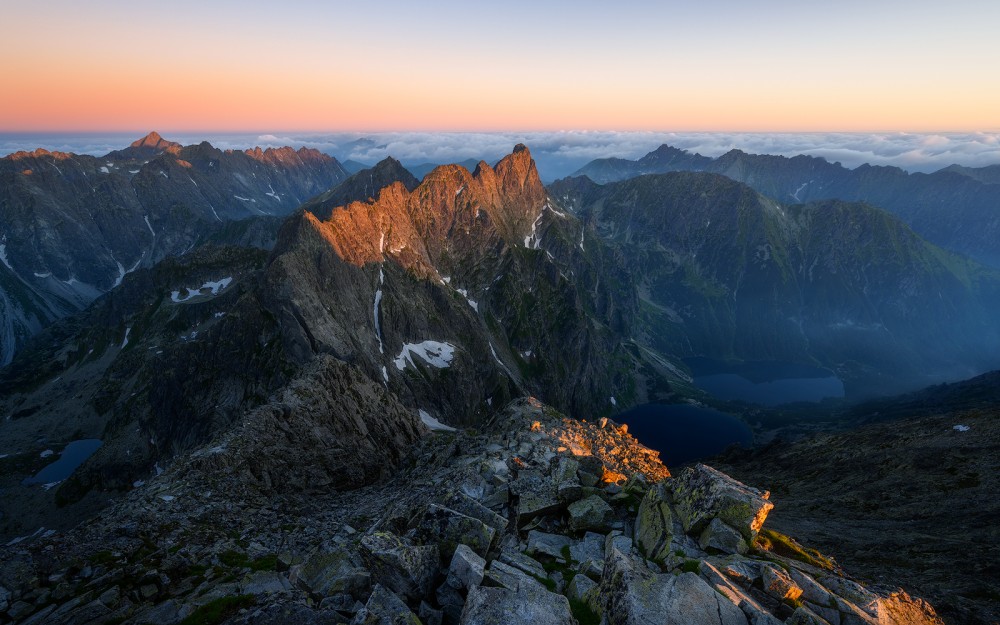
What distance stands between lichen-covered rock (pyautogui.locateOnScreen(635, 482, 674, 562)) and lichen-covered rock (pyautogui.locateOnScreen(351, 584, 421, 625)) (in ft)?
49.6

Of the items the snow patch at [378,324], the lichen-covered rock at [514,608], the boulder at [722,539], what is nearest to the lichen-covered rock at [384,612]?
the lichen-covered rock at [514,608]

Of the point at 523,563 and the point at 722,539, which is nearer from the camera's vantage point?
the point at 523,563

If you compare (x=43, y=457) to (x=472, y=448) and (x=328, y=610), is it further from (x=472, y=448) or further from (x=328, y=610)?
(x=328, y=610)

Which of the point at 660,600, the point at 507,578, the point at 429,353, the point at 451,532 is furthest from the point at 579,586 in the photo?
the point at 429,353

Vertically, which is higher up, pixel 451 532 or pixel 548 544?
pixel 451 532

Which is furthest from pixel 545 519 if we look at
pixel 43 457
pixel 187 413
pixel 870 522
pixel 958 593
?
pixel 43 457

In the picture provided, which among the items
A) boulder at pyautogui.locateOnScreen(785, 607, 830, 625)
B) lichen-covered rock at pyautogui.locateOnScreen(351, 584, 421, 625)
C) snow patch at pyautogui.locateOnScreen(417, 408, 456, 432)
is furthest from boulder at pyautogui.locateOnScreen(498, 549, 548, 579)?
snow patch at pyautogui.locateOnScreen(417, 408, 456, 432)

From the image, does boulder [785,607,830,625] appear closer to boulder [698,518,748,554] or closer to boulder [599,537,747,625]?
boulder [599,537,747,625]

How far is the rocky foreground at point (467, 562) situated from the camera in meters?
19.0

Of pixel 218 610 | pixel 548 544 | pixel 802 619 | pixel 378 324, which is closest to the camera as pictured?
pixel 802 619

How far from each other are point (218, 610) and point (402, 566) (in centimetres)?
982

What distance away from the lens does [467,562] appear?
2081cm

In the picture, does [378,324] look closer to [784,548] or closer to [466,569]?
[466,569]

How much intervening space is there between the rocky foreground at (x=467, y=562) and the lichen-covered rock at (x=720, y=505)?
10cm
